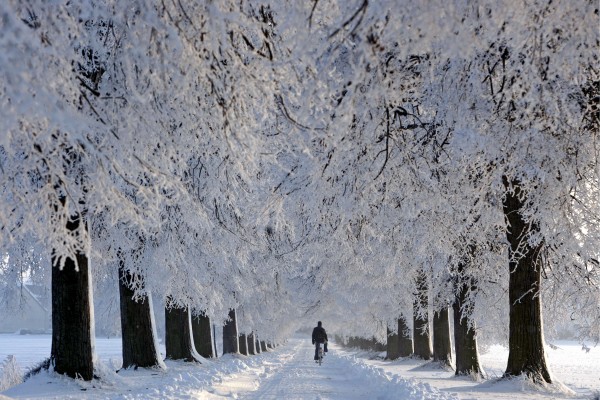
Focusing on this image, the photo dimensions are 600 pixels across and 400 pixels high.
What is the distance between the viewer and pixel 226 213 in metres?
13.4

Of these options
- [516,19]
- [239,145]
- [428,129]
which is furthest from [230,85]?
[428,129]

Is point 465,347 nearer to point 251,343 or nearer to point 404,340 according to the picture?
point 404,340

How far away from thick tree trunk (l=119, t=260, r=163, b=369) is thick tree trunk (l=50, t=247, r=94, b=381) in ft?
13.3

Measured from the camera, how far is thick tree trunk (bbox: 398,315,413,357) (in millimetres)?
32969

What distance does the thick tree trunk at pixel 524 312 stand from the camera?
1232cm

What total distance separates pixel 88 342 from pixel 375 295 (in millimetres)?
18433

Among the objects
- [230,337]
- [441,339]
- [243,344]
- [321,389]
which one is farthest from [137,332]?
[243,344]

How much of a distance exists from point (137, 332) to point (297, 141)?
11109mm

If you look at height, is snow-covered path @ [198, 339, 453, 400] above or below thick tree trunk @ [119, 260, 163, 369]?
below

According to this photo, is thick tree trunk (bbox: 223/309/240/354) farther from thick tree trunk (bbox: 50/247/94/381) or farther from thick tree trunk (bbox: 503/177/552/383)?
thick tree trunk (bbox: 503/177/552/383)

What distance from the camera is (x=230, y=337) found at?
3284 centimetres

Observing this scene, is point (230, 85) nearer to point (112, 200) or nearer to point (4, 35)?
point (112, 200)

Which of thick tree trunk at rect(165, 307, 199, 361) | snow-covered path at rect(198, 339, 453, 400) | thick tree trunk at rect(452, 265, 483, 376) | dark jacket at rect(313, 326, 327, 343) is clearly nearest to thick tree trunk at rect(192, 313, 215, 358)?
dark jacket at rect(313, 326, 327, 343)

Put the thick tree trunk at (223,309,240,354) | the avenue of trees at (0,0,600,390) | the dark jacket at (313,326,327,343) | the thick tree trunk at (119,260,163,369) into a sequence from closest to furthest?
1. the avenue of trees at (0,0,600,390)
2. the thick tree trunk at (119,260,163,369)
3. the dark jacket at (313,326,327,343)
4. the thick tree trunk at (223,309,240,354)
